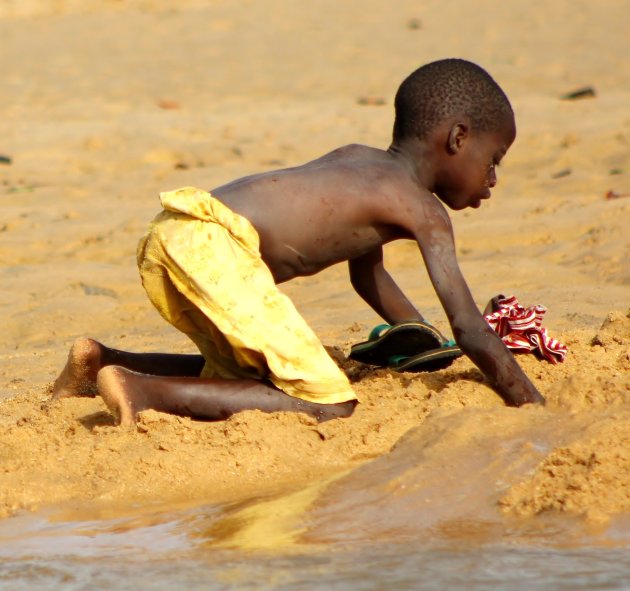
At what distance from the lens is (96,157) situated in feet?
27.3

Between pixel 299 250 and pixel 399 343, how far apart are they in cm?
49

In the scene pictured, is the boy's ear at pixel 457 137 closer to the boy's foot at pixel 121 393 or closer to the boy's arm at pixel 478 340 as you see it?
the boy's arm at pixel 478 340

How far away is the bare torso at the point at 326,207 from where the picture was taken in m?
3.33

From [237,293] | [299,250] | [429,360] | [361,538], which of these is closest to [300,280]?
[429,360]

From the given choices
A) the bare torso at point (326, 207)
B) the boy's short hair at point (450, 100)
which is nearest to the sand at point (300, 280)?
the bare torso at point (326, 207)

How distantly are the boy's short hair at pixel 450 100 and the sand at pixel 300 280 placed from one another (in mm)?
730

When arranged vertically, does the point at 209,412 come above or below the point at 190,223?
below

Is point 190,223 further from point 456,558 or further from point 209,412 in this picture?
point 456,558

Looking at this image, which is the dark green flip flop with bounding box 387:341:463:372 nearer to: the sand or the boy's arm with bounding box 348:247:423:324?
the sand

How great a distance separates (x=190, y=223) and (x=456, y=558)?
1321mm

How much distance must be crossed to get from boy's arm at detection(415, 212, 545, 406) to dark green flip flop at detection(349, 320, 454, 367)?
43 cm

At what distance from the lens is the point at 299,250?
340cm

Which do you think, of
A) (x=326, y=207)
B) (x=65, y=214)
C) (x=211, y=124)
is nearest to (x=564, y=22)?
(x=211, y=124)

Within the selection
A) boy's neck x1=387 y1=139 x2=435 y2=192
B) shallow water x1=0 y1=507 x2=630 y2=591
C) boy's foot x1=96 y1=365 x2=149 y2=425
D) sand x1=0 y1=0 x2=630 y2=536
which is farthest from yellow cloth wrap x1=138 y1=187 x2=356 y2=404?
shallow water x1=0 y1=507 x2=630 y2=591
